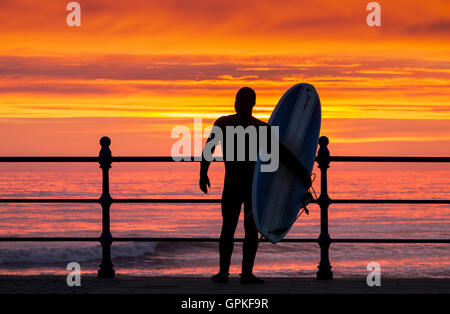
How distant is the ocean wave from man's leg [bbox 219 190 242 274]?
19367mm

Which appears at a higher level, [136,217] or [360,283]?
[360,283]

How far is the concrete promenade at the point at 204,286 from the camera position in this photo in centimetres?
678

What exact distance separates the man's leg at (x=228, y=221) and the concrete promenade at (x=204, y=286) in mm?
231

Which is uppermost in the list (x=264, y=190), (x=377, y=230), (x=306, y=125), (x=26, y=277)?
(x=306, y=125)

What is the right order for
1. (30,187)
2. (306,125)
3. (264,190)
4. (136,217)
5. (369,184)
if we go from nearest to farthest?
1. (264,190)
2. (306,125)
3. (136,217)
4. (30,187)
5. (369,184)

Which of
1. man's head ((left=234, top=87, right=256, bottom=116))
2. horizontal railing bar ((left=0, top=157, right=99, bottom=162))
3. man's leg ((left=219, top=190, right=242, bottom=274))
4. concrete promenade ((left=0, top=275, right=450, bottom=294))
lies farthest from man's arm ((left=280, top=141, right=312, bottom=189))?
horizontal railing bar ((left=0, top=157, right=99, bottom=162))

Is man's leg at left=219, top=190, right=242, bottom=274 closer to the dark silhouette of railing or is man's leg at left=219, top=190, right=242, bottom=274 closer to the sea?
the dark silhouette of railing

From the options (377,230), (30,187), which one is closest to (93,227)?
(377,230)

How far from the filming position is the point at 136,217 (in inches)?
1630
